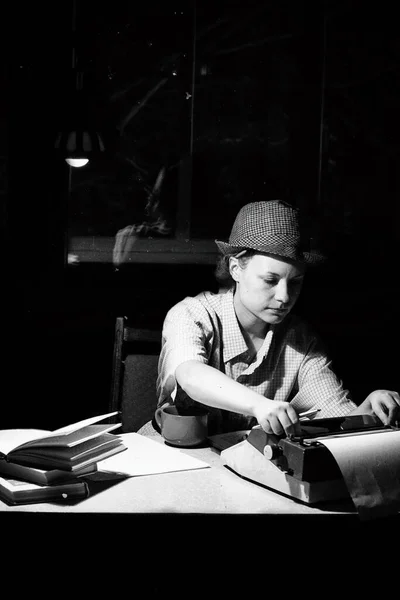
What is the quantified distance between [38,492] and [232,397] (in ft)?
1.74

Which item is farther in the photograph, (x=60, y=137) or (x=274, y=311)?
(x=60, y=137)

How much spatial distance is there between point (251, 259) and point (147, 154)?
4.16ft

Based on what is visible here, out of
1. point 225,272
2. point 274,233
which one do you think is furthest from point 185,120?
point 274,233

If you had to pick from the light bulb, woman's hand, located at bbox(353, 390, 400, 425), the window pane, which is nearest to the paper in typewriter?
woman's hand, located at bbox(353, 390, 400, 425)

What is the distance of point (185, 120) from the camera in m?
3.23

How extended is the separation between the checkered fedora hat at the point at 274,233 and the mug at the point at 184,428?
1.70ft

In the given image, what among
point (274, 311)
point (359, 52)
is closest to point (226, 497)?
point (274, 311)

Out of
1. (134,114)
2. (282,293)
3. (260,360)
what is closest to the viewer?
(282,293)

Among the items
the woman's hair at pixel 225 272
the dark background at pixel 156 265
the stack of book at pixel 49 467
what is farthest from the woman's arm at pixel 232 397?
the dark background at pixel 156 265

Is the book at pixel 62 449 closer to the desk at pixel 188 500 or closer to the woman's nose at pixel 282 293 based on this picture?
the desk at pixel 188 500

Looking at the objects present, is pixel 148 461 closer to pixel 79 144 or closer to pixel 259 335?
pixel 259 335
